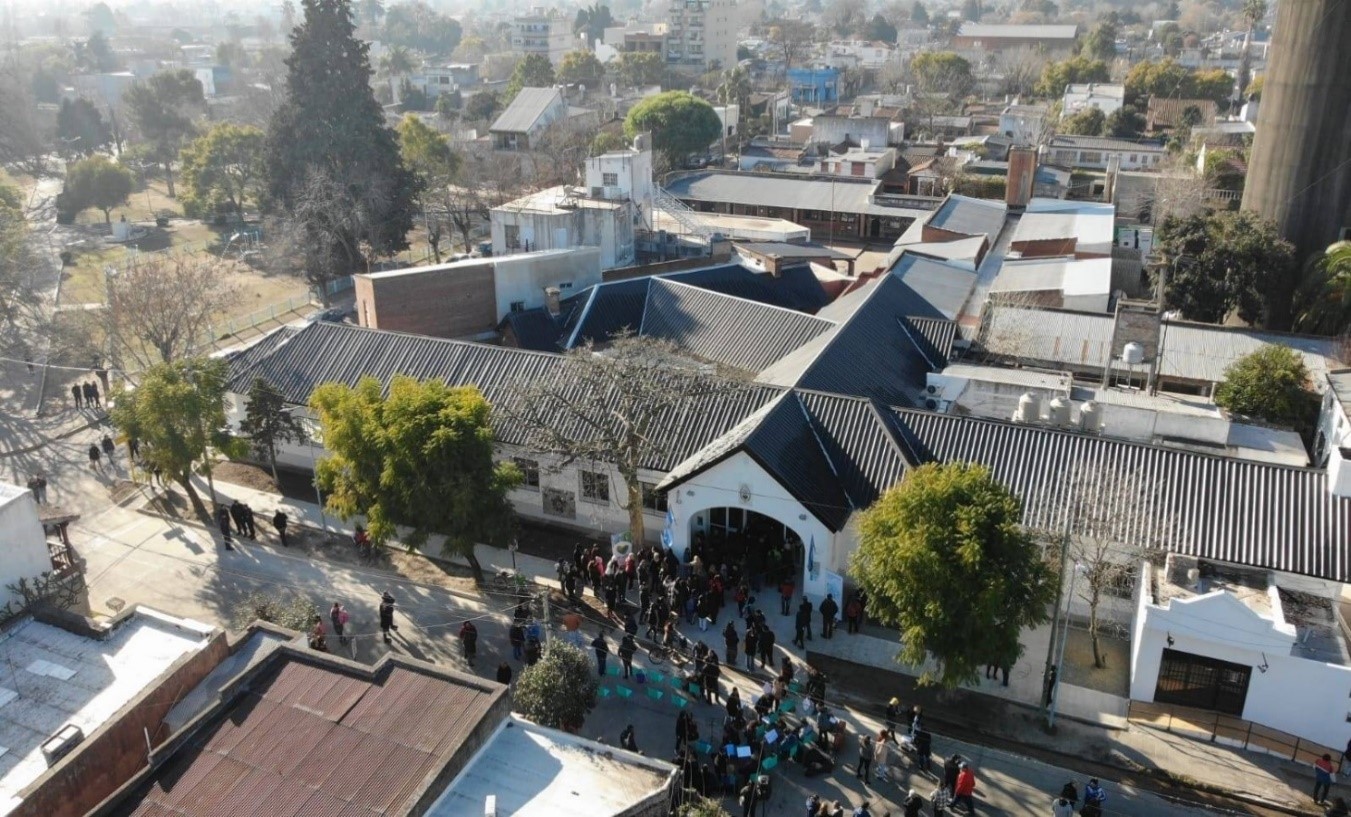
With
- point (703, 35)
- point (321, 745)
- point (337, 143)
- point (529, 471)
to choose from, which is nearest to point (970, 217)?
point (337, 143)

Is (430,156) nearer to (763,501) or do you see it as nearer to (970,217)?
(970,217)

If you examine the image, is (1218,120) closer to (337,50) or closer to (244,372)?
(337,50)

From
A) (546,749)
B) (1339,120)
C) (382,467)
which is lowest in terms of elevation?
(546,749)

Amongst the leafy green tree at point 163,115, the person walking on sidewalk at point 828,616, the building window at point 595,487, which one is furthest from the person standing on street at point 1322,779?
the leafy green tree at point 163,115

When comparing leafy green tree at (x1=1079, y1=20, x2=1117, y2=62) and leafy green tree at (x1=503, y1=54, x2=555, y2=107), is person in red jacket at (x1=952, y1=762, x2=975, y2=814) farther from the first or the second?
leafy green tree at (x1=1079, y1=20, x2=1117, y2=62)

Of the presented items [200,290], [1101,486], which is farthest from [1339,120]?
[200,290]

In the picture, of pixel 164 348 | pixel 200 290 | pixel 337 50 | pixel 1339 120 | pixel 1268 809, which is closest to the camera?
pixel 1268 809

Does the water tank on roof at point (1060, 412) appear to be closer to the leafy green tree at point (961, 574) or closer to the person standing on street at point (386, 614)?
the leafy green tree at point (961, 574)
